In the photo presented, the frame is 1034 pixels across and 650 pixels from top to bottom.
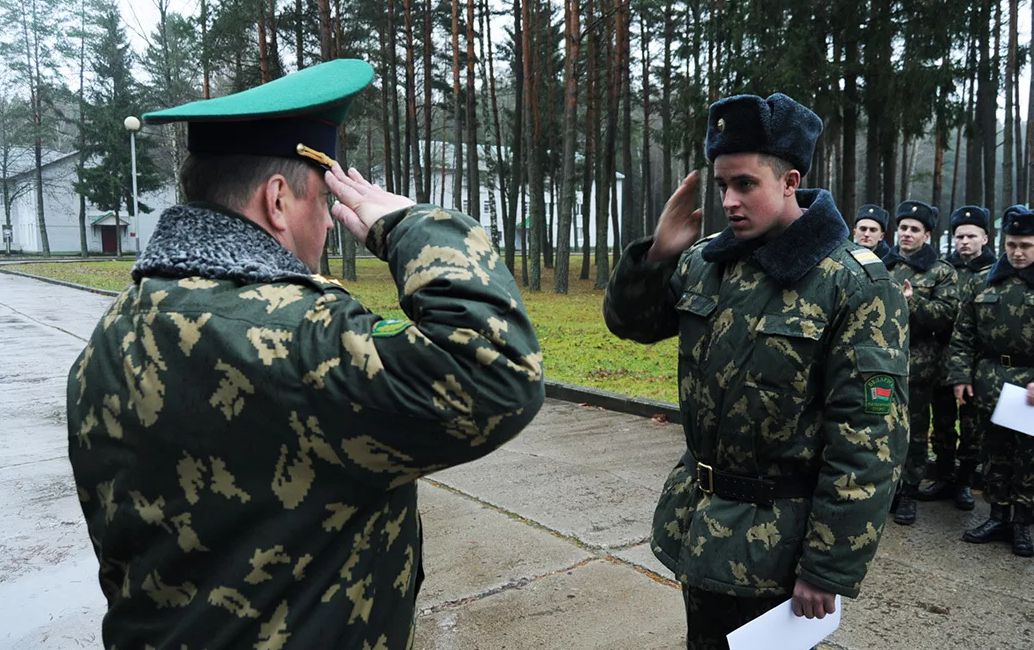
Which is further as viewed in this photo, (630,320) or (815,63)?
(815,63)

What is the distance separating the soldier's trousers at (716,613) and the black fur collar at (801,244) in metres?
0.90

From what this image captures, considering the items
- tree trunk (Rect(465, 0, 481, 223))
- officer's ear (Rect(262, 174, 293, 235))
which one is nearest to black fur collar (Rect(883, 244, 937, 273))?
officer's ear (Rect(262, 174, 293, 235))

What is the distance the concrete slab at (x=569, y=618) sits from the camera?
3.40m

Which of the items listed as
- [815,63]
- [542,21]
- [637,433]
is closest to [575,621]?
[637,433]

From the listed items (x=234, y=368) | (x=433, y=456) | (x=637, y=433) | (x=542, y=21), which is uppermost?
(x=542, y=21)

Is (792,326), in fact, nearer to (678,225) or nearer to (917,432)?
(678,225)

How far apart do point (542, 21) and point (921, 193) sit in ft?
129

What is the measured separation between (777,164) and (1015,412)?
2870mm

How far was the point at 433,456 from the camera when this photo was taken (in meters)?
1.25

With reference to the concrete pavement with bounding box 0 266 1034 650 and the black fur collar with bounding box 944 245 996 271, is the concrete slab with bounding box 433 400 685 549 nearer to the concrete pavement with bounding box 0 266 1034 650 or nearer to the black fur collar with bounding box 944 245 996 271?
the concrete pavement with bounding box 0 266 1034 650

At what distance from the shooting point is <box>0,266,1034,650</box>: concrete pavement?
11.5 ft

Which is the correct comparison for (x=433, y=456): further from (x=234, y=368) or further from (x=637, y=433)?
(x=637, y=433)

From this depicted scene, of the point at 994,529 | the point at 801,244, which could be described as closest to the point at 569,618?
the point at 801,244

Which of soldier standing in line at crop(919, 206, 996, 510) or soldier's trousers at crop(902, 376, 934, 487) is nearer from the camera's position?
soldier's trousers at crop(902, 376, 934, 487)
